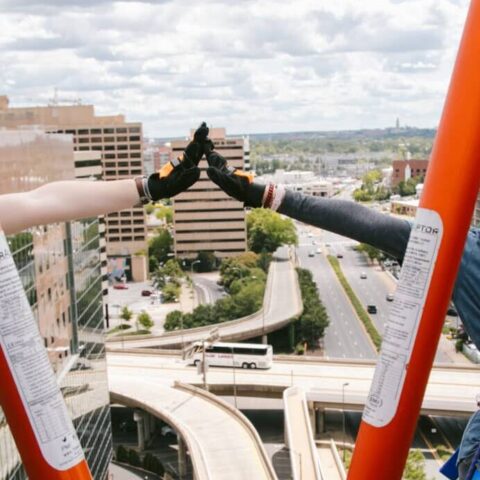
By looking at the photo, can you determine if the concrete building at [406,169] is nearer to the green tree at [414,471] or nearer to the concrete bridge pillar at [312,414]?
the concrete bridge pillar at [312,414]

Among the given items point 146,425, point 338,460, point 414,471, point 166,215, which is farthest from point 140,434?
point 166,215

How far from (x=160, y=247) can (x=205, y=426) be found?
136 ft

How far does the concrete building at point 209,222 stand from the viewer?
6197 cm

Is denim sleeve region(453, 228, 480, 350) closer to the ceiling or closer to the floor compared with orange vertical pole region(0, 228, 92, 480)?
closer to the ceiling

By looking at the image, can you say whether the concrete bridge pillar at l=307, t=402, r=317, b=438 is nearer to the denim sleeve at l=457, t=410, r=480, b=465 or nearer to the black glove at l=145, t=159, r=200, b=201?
the black glove at l=145, t=159, r=200, b=201

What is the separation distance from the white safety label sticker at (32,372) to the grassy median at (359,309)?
30186mm

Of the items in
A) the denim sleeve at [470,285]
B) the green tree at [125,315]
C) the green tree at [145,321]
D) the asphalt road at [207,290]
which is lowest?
the asphalt road at [207,290]

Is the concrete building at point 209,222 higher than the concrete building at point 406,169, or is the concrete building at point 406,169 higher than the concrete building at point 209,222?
the concrete building at point 209,222

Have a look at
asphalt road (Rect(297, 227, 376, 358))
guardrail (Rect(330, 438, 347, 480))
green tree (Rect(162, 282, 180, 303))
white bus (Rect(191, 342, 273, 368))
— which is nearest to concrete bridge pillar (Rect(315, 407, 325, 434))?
white bus (Rect(191, 342, 273, 368))

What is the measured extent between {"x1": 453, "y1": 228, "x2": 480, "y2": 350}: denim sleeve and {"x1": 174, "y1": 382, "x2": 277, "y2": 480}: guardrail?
16.6 metres

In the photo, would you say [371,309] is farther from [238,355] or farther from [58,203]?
[58,203]

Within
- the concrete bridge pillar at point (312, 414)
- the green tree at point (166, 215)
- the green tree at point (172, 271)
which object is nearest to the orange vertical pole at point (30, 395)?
the concrete bridge pillar at point (312, 414)

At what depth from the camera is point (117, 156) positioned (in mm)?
63906

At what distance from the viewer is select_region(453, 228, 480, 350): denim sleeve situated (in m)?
2.30
